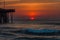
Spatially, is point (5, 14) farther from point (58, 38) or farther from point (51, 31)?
point (58, 38)

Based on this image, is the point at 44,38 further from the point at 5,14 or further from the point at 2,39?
the point at 5,14

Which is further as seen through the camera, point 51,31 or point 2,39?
point 51,31

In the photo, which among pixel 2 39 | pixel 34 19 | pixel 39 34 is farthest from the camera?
pixel 34 19

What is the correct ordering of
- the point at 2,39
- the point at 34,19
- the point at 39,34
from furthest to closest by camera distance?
the point at 34,19
the point at 39,34
the point at 2,39

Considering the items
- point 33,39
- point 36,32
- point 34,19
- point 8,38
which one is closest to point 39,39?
point 33,39

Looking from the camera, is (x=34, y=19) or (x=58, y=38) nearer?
(x=58, y=38)

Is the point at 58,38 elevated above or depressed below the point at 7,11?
below

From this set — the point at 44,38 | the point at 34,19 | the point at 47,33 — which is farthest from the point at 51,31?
the point at 34,19

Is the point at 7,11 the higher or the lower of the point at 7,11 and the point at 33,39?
the higher

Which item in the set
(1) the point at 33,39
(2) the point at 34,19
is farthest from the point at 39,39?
(2) the point at 34,19

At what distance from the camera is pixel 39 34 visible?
55.3 ft

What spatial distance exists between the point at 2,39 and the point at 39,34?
3080 millimetres

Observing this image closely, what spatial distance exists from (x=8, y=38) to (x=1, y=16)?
1593 cm

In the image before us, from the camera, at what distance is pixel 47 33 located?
17.1 m
